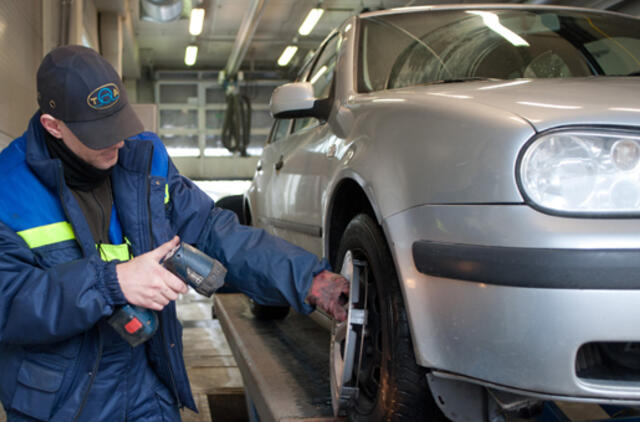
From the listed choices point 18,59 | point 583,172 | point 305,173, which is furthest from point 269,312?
point 18,59

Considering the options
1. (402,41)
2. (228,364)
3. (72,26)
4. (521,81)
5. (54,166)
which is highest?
(72,26)

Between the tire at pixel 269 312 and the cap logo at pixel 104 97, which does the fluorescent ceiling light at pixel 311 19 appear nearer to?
the tire at pixel 269 312

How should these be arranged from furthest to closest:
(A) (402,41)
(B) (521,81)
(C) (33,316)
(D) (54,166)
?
1. (A) (402,41)
2. (B) (521,81)
3. (D) (54,166)
4. (C) (33,316)

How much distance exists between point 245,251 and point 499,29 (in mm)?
1369

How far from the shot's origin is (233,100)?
15.2m

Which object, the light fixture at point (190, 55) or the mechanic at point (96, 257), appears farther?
the light fixture at point (190, 55)

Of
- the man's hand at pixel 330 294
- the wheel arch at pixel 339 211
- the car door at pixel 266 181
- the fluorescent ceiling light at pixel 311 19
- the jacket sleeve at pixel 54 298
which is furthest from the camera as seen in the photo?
the fluorescent ceiling light at pixel 311 19

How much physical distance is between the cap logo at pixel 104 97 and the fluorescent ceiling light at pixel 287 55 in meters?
12.8

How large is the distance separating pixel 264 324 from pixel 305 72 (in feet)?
4.47

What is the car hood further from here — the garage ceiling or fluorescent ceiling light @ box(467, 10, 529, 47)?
the garage ceiling

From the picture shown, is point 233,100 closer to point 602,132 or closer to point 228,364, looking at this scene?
point 228,364

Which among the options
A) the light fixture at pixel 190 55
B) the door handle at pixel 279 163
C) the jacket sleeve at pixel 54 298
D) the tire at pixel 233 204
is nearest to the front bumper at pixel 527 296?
the jacket sleeve at pixel 54 298

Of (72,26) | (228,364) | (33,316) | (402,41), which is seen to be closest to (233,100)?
(72,26)

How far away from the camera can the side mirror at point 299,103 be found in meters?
2.40
